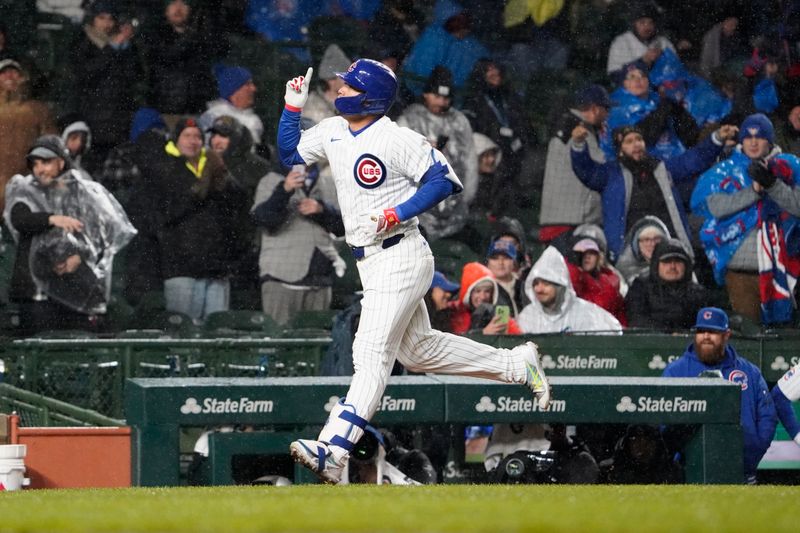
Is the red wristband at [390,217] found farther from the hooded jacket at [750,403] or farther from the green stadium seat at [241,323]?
the green stadium seat at [241,323]

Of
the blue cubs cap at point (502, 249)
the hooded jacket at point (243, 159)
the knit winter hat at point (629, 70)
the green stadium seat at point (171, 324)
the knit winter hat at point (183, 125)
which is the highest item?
the knit winter hat at point (629, 70)

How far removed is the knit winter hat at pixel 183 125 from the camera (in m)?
10.8

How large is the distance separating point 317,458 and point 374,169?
3.79ft

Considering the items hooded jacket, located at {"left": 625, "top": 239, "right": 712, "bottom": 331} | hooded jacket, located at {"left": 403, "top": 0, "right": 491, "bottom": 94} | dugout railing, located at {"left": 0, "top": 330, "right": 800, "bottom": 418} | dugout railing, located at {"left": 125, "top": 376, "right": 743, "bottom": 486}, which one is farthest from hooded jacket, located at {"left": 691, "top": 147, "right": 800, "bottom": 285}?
dugout railing, located at {"left": 125, "top": 376, "right": 743, "bottom": 486}

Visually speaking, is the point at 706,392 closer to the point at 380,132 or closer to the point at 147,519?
the point at 380,132

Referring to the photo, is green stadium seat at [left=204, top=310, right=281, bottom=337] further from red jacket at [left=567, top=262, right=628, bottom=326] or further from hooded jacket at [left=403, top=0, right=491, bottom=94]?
red jacket at [left=567, top=262, right=628, bottom=326]

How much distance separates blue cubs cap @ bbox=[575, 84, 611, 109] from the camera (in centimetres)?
1132

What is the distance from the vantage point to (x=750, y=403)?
805 centimetres

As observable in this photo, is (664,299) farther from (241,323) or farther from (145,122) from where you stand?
(145,122)

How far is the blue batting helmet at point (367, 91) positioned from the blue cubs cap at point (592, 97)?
18.3 feet

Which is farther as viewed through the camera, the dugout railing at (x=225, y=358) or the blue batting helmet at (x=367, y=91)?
the dugout railing at (x=225, y=358)

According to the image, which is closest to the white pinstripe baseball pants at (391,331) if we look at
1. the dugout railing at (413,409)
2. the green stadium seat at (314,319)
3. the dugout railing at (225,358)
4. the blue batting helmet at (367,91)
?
the blue batting helmet at (367,91)

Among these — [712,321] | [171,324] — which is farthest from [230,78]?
[712,321]

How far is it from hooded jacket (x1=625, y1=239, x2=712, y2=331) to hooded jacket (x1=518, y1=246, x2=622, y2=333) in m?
0.23
